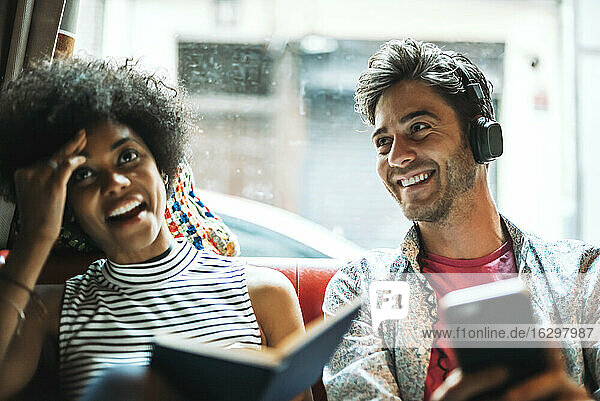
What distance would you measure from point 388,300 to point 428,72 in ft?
1.68

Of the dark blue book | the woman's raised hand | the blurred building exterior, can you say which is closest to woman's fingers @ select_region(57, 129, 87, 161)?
the woman's raised hand

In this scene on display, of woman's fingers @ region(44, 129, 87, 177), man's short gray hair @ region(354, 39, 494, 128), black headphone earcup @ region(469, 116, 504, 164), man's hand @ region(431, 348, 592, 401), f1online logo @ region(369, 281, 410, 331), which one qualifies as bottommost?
man's hand @ region(431, 348, 592, 401)

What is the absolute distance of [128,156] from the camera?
3.90ft

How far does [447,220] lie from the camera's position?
1354mm

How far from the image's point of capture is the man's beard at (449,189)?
4.39ft

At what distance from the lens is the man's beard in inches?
52.7

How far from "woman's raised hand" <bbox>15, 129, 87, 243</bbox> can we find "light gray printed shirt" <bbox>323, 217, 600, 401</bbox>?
0.58 m

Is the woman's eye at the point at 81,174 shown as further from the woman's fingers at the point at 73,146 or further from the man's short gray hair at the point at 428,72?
the man's short gray hair at the point at 428,72

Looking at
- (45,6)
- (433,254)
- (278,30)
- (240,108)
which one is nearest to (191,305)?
(433,254)

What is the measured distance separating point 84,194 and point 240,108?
41.9 inches

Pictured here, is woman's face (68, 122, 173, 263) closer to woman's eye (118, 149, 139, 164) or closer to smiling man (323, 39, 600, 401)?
woman's eye (118, 149, 139, 164)

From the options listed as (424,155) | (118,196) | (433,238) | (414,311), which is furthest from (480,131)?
(118,196)

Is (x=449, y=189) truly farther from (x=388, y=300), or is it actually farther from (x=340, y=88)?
(x=340, y=88)

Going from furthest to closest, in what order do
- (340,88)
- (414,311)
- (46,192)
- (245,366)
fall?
(340,88) → (414,311) → (46,192) → (245,366)
